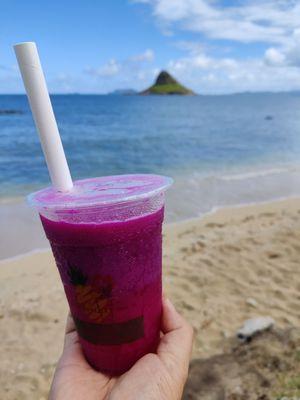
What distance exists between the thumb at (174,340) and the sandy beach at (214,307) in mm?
1481

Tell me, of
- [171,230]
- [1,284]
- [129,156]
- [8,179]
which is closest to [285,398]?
[1,284]

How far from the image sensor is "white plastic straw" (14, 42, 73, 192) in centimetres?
133

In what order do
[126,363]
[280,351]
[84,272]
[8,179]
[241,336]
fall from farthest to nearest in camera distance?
[8,179], [241,336], [280,351], [126,363], [84,272]

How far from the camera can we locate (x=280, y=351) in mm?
3352

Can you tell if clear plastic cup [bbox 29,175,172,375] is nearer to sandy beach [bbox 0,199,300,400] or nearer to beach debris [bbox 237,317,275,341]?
sandy beach [bbox 0,199,300,400]

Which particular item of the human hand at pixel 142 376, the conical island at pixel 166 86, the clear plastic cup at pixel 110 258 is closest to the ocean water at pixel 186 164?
the human hand at pixel 142 376

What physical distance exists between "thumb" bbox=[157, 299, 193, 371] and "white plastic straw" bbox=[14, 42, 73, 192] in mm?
703

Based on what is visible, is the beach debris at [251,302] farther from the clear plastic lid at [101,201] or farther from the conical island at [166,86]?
the conical island at [166,86]

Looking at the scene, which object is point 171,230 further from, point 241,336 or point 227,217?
point 241,336

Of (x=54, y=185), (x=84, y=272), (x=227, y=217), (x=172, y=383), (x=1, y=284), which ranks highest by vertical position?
(x=54, y=185)

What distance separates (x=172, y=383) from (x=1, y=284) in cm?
422

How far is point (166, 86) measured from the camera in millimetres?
117438

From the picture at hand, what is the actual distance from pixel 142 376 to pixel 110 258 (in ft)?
1.58

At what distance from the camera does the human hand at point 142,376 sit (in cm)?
152
